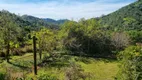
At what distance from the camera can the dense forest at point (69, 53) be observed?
62.3 feet

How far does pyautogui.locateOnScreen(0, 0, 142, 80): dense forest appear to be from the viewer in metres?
19.0

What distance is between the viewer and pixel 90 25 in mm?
50219

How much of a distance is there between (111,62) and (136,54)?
2365 cm

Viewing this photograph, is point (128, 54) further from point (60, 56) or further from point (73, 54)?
point (73, 54)

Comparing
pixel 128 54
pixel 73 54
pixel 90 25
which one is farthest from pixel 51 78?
pixel 90 25

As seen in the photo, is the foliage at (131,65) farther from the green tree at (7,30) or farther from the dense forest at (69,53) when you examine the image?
the green tree at (7,30)

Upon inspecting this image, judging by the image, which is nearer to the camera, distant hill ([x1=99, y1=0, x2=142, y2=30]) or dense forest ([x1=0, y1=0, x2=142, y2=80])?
dense forest ([x1=0, y1=0, x2=142, y2=80])

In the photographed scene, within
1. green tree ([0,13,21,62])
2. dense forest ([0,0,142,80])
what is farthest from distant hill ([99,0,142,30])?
green tree ([0,13,21,62])

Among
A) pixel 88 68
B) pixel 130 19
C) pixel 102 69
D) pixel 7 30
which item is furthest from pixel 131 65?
pixel 130 19

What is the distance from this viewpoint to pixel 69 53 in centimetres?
4541

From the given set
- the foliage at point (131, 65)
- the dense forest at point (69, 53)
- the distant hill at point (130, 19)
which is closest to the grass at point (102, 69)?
the dense forest at point (69, 53)

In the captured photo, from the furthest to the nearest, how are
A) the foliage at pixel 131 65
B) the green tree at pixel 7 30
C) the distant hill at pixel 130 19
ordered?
1. the distant hill at pixel 130 19
2. the green tree at pixel 7 30
3. the foliage at pixel 131 65

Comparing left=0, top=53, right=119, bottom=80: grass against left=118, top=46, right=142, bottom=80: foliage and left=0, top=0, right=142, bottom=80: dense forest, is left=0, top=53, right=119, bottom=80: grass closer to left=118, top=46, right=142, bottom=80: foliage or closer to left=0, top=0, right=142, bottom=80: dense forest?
left=0, top=0, right=142, bottom=80: dense forest

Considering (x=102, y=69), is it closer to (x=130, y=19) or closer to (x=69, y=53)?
(x=69, y=53)
